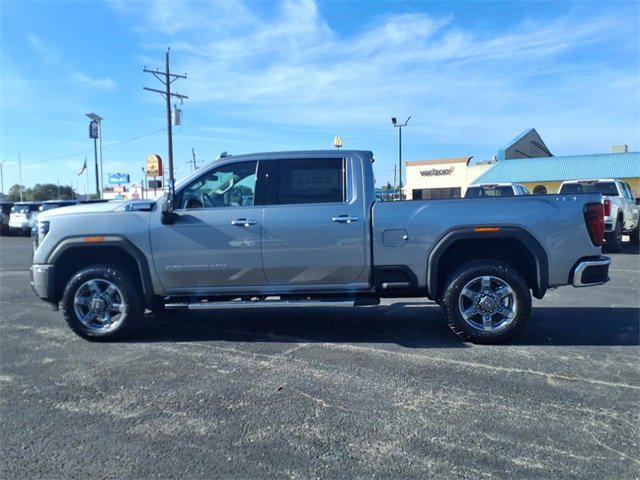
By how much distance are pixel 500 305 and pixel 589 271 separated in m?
0.93

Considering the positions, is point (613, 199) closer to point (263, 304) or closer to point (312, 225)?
point (312, 225)

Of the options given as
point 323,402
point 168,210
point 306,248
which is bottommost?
point 323,402

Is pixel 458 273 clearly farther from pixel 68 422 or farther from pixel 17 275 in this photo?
pixel 17 275

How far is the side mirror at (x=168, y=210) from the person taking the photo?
552cm

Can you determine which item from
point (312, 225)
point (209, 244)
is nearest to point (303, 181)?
point (312, 225)

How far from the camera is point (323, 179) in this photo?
18.8 feet

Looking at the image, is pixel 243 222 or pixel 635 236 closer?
pixel 243 222

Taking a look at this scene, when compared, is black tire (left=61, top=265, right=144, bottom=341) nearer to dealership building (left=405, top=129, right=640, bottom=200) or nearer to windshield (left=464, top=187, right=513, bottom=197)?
windshield (left=464, top=187, right=513, bottom=197)

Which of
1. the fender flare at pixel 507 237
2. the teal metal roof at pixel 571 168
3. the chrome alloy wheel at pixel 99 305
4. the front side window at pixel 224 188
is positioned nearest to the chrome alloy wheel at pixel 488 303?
the fender flare at pixel 507 237

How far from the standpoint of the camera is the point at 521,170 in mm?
39188

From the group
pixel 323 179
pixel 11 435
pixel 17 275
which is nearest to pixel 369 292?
pixel 323 179

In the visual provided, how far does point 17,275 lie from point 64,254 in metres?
6.92

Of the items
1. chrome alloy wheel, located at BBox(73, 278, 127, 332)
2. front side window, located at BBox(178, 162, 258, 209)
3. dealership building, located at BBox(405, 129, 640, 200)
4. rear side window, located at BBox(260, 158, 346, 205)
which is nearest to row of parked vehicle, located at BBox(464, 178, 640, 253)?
rear side window, located at BBox(260, 158, 346, 205)

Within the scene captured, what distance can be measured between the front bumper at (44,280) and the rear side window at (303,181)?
2434 mm
